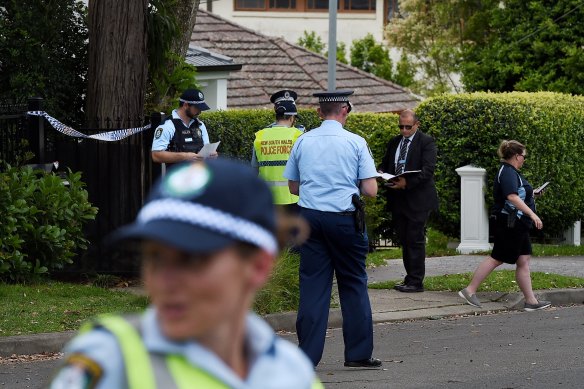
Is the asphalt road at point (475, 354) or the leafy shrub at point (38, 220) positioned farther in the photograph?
the leafy shrub at point (38, 220)

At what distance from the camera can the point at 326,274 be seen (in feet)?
26.9

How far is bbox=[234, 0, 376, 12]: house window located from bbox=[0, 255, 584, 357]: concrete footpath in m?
33.5

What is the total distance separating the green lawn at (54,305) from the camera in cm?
975

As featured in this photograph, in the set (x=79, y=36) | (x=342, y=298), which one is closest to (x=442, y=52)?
(x=79, y=36)

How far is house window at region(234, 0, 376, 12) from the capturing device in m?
48.5

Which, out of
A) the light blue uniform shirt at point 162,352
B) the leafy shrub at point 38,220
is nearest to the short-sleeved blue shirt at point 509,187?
the leafy shrub at point 38,220

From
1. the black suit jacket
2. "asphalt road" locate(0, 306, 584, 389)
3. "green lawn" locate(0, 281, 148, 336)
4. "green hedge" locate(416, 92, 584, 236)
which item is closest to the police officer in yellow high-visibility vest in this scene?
"asphalt road" locate(0, 306, 584, 389)

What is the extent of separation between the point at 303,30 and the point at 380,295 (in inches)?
1435

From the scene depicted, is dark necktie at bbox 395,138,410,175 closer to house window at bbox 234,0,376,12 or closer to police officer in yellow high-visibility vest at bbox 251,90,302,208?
police officer in yellow high-visibility vest at bbox 251,90,302,208

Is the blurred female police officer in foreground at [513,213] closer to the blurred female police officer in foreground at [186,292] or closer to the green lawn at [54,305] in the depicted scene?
the green lawn at [54,305]

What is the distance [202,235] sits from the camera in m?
1.91

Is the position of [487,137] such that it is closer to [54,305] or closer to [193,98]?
[193,98]

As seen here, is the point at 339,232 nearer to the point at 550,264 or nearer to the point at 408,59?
the point at 550,264

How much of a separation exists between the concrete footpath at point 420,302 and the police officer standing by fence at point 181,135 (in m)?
1.77
